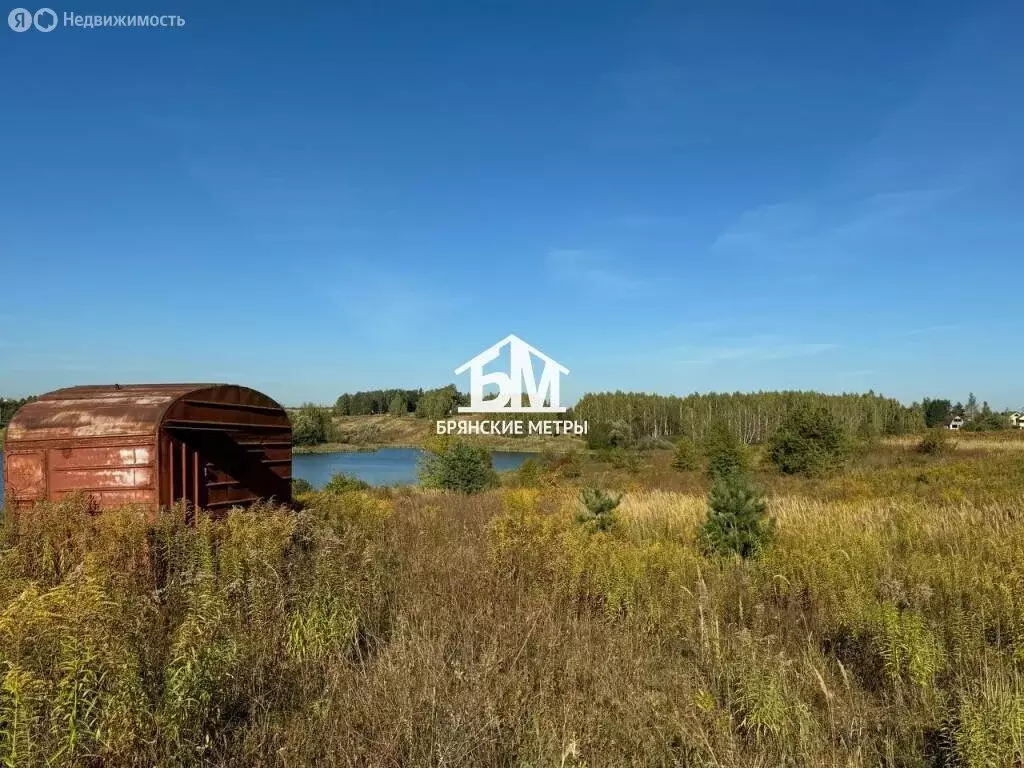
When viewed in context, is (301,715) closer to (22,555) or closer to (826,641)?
(826,641)

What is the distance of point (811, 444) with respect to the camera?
27844mm

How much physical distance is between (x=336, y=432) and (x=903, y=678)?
99.9 metres

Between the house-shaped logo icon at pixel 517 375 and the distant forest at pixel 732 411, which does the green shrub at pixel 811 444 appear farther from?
the distant forest at pixel 732 411

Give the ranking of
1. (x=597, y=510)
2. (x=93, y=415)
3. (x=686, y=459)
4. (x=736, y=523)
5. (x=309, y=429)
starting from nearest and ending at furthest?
(x=736, y=523)
(x=93, y=415)
(x=597, y=510)
(x=686, y=459)
(x=309, y=429)

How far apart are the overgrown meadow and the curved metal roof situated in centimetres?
143

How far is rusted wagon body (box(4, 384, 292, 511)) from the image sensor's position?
8516 millimetres

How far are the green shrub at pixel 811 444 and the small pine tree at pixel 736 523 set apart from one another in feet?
68.1

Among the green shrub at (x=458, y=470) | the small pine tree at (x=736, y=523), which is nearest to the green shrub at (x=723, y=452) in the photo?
the green shrub at (x=458, y=470)

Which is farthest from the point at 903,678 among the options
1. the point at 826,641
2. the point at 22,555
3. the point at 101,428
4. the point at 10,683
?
the point at 101,428

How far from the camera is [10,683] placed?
2453 mm

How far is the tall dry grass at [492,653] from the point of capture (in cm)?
292

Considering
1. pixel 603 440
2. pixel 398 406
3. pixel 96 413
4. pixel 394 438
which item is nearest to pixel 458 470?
pixel 96 413

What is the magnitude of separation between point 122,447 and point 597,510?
7.02 meters

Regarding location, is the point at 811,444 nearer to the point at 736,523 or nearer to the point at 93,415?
the point at 736,523
